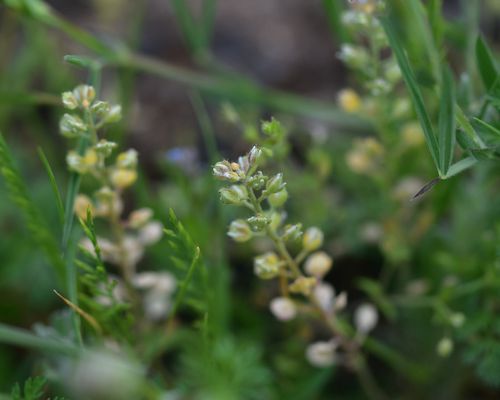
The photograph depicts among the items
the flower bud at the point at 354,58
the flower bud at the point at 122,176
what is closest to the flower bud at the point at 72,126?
the flower bud at the point at 122,176

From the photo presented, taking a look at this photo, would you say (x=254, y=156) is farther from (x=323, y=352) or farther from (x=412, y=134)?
(x=412, y=134)

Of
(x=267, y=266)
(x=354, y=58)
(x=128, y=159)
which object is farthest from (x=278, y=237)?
(x=354, y=58)

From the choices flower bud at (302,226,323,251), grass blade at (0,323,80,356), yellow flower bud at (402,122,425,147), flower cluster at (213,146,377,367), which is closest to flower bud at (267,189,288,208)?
flower cluster at (213,146,377,367)

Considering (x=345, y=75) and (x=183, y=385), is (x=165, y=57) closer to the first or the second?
(x=345, y=75)

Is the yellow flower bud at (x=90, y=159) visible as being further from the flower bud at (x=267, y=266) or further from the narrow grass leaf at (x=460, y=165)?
the narrow grass leaf at (x=460, y=165)

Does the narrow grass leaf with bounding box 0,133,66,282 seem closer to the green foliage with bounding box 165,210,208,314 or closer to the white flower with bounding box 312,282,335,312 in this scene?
the green foliage with bounding box 165,210,208,314

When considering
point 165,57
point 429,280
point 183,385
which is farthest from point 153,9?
point 183,385
